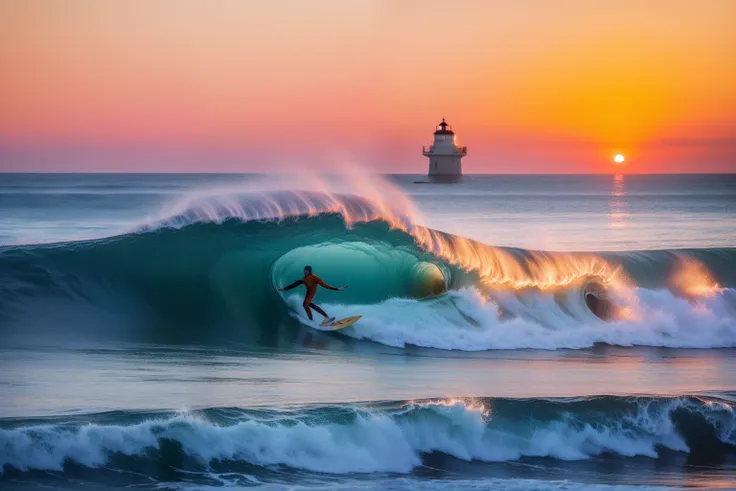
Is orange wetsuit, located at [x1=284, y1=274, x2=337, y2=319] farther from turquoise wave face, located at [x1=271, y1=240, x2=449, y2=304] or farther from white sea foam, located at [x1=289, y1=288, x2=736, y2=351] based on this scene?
turquoise wave face, located at [x1=271, y1=240, x2=449, y2=304]

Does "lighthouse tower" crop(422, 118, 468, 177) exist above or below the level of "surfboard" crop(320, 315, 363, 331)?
above

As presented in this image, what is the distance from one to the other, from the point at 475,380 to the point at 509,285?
12.8 ft

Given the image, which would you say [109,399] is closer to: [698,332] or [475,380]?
[475,380]

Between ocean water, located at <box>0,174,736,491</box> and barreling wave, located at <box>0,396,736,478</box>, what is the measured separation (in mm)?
18

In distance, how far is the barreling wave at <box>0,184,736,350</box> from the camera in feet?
39.7

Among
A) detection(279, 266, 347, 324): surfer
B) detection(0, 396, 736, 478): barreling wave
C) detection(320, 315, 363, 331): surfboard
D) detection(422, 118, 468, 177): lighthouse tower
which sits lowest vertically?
detection(0, 396, 736, 478): barreling wave

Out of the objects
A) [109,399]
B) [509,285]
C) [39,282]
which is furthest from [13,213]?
[109,399]

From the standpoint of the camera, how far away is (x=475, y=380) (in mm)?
9742

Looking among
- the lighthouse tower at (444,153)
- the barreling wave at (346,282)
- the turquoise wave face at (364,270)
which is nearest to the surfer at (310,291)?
the barreling wave at (346,282)

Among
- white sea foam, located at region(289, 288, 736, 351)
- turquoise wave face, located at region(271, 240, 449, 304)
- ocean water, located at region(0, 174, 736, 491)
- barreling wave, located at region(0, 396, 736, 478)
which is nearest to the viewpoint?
barreling wave, located at region(0, 396, 736, 478)

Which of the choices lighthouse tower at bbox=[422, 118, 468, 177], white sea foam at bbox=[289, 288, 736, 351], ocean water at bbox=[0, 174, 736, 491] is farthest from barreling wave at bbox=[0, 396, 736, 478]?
lighthouse tower at bbox=[422, 118, 468, 177]

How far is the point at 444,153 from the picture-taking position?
213 ft

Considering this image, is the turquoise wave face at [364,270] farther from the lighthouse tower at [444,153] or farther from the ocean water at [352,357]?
the lighthouse tower at [444,153]

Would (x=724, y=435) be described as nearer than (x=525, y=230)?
Yes
